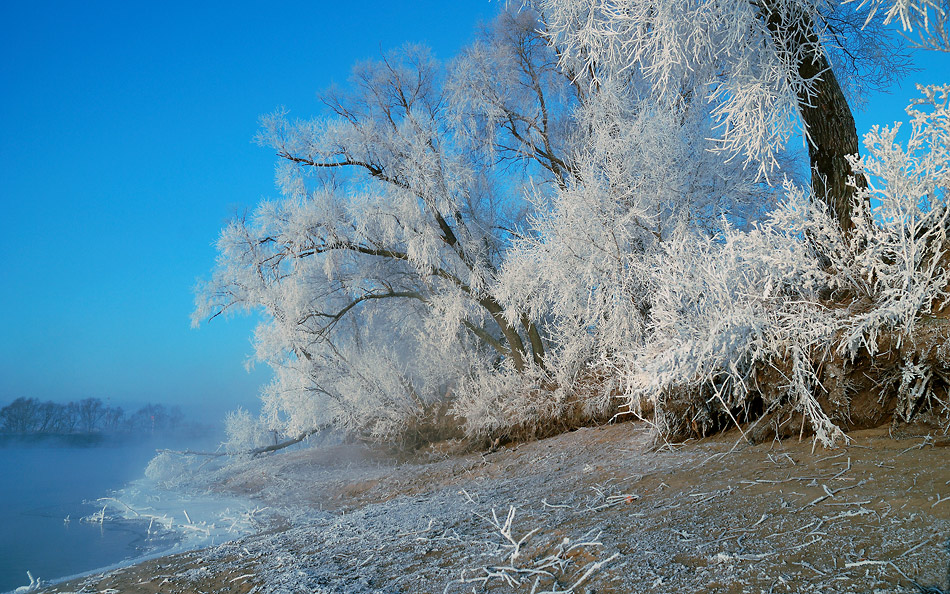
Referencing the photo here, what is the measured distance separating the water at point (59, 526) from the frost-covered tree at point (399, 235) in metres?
4.00

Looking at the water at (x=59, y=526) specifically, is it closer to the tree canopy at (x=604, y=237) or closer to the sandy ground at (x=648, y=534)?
the sandy ground at (x=648, y=534)

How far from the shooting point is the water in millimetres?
5324

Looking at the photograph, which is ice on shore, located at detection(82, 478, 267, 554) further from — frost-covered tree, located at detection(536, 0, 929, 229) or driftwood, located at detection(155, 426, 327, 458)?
frost-covered tree, located at detection(536, 0, 929, 229)

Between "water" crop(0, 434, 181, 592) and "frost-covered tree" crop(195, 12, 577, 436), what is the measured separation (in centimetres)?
400

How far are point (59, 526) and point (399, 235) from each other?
6.74 m

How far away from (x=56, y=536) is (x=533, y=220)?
7133 millimetres

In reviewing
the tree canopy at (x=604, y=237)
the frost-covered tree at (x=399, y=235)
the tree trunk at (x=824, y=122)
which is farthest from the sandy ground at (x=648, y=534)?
the frost-covered tree at (x=399, y=235)

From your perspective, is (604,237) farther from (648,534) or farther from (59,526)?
(59,526)

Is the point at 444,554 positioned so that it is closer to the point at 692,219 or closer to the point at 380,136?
the point at 692,219

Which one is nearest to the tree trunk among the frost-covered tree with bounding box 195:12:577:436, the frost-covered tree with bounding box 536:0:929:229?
the frost-covered tree with bounding box 536:0:929:229

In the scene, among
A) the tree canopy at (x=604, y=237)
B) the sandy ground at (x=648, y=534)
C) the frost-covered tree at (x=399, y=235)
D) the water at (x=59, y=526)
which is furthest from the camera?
the frost-covered tree at (x=399, y=235)

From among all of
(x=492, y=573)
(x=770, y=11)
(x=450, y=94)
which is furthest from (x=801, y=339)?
(x=450, y=94)

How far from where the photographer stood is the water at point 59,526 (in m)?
5.32

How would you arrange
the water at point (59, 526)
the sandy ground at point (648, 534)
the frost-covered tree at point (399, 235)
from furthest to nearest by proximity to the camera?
1. the frost-covered tree at point (399, 235)
2. the water at point (59, 526)
3. the sandy ground at point (648, 534)
